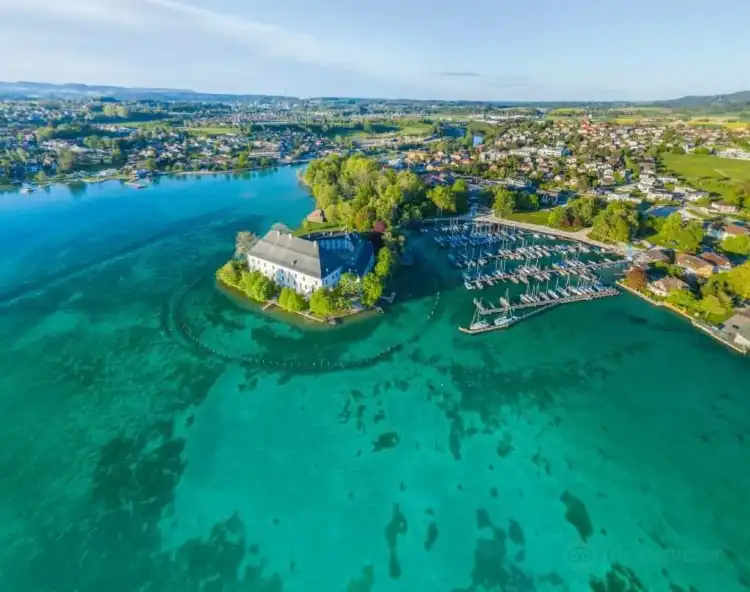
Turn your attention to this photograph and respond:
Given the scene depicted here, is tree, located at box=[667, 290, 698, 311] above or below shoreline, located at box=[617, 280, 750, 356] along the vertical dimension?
above

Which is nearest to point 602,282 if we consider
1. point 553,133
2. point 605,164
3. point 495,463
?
point 495,463

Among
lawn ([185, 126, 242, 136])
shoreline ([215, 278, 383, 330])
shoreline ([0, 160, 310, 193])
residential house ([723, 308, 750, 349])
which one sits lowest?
shoreline ([0, 160, 310, 193])

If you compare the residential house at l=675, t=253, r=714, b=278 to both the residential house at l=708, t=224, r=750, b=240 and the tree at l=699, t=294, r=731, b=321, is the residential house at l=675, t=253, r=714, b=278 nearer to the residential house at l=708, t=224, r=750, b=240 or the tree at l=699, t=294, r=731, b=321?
the tree at l=699, t=294, r=731, b=321

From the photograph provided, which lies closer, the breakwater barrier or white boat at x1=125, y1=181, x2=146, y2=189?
the breakwater barrier

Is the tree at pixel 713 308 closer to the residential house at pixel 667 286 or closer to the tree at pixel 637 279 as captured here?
the residential house at pixel 667 286

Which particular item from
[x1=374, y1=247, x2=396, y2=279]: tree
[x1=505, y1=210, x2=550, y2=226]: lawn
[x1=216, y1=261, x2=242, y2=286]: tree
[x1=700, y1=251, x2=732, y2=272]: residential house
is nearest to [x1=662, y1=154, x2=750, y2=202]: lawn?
[x1=700, y1=251, x2=732, y2=272]: residential house

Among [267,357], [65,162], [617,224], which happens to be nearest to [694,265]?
[617,224]

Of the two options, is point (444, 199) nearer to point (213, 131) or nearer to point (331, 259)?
point (331, 259)

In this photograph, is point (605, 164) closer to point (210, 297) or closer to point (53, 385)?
point (210, 297)
